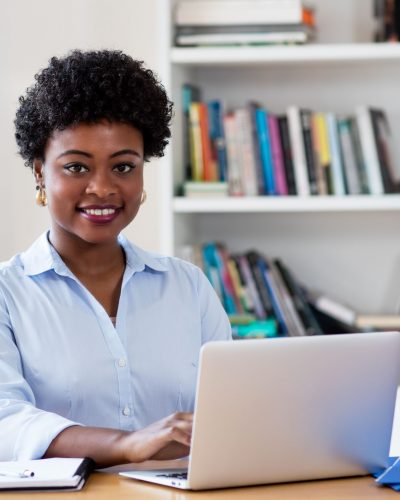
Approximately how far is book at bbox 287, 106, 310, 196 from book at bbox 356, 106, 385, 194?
0.60 ft

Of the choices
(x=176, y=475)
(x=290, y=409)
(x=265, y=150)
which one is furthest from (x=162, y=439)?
(x=265, y=150)

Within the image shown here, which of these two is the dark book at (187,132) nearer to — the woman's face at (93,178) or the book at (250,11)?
Result: the book at (250,11)

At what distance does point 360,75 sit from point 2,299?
5.80 ft

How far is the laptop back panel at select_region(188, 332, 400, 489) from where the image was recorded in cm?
138

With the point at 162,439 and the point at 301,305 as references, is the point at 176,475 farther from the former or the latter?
the point at 301,305

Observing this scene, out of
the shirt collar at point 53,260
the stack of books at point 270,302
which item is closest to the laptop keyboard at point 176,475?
the shirt collar at point 53,260

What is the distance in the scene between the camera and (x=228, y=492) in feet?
4.69

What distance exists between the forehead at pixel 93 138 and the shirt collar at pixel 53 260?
19cm

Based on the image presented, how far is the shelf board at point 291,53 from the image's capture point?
2.93 m

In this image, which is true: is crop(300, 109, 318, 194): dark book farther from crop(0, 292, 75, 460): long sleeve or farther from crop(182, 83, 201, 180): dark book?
crop(0, 292, 75, 460): long sleeve

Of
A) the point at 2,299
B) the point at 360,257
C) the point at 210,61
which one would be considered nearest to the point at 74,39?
the point at 210,61

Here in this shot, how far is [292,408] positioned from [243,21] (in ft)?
5.83

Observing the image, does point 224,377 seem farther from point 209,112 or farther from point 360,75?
point 360,75

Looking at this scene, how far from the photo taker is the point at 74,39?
3.20 m
